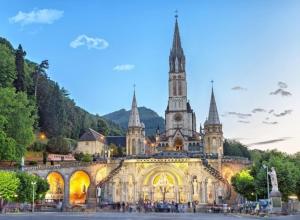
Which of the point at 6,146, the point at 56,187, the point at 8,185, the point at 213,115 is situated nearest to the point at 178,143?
the point at 213,115

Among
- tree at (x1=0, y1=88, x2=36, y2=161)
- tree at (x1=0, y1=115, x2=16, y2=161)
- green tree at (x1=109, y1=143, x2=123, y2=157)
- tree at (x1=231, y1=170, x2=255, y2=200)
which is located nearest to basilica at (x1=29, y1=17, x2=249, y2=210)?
tree at (x1=0, y1=88, x2=36, y2=161)

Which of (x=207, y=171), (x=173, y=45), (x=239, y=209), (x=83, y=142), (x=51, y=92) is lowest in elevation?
(x=239, y=209)

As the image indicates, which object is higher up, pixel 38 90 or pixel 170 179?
pixel 38 90

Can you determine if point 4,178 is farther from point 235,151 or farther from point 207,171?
point 235,151

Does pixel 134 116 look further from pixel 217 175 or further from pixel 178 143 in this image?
pixel 217 175

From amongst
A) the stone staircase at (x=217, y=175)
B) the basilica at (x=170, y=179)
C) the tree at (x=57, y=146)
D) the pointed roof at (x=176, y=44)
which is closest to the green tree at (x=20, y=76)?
the tree at (x=57, y=146)

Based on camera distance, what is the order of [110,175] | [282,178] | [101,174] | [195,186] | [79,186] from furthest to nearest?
1. [79,186]
2. [101,174]
3. [110,175]
4. [195,186]
5. [282,178]

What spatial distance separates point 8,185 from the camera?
58.3 m

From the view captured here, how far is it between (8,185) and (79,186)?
36.9 metres

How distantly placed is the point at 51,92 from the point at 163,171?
1339 inches

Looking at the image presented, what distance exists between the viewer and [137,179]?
9038cm

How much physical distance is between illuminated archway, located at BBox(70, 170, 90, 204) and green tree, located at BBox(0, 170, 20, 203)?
32003 mm

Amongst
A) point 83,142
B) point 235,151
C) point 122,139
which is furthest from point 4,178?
point 235,151

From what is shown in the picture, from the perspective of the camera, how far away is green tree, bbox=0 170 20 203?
57.5 meters
